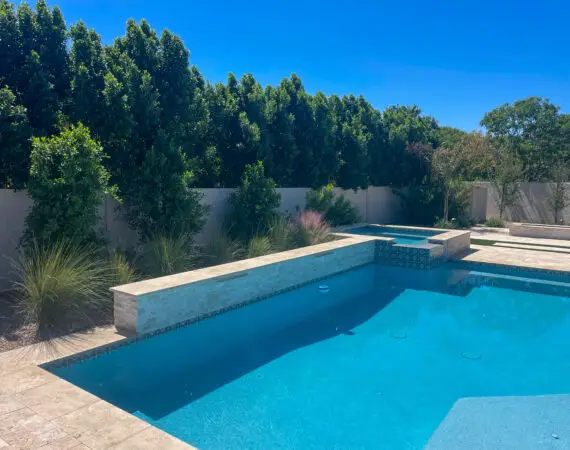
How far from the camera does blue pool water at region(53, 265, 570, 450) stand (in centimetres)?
433

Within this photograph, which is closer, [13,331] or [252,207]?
[13,331]

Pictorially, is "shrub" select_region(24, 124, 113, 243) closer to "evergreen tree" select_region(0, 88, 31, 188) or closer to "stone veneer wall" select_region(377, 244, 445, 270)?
"evergreen tree" select_region(0, 88, 31, 188)

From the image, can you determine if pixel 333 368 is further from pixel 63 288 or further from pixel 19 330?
pixel 19 330

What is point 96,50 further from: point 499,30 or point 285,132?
point 499,30

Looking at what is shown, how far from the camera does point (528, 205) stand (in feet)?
67.0

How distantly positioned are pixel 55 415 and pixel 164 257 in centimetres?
429

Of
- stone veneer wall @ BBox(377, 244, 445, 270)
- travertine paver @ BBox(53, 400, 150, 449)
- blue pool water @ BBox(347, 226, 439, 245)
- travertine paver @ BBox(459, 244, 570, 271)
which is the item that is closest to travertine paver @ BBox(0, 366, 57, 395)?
travertine paver @ BBox(53, 400, 150, 449)

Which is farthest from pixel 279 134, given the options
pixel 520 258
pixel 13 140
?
pixel 13 140

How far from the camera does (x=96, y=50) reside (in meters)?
8.85

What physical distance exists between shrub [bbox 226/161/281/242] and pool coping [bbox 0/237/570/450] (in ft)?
20.8

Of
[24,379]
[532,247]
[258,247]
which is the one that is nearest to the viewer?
[24,379]

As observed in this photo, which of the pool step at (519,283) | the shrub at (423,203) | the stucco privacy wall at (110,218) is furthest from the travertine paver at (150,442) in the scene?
the shrub at (423,203)

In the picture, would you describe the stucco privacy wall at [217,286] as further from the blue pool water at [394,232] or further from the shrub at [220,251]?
the blue pool water at [394,232]

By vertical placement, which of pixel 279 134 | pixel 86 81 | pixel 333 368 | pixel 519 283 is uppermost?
pixel 86 81
